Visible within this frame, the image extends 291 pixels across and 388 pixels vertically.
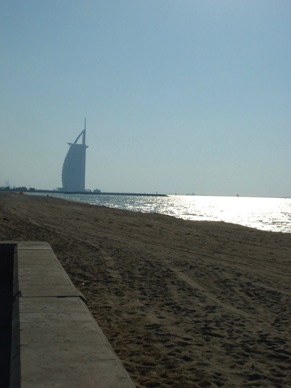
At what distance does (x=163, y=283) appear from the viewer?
950 centimetres

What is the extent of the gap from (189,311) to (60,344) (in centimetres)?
342

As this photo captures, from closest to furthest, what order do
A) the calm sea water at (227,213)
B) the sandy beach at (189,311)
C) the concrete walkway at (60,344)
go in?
the concrete walkway at (60,344) < the sandy beach at (189,311) < the calm sea water at (227,213)

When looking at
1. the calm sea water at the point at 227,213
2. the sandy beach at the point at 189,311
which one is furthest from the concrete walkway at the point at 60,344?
the calm sea water at the point at 227,213

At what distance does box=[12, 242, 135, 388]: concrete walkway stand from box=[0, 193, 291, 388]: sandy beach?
55cm

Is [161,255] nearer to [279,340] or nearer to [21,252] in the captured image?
[21,252]

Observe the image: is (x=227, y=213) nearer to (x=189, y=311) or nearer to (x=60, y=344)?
(x=189, y=311)

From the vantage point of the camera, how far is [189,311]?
7.36 m

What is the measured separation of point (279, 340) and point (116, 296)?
304 centimetres

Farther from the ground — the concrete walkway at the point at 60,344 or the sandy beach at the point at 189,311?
the concrete walkway at the point at 60,344

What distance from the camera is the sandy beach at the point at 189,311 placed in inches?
192

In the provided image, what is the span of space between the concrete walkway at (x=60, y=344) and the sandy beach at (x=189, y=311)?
0.55 m

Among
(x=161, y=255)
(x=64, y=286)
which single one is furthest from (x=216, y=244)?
(x=64, y=286)

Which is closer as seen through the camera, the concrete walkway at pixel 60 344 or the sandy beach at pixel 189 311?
the concrete walkway at pixel 60 344

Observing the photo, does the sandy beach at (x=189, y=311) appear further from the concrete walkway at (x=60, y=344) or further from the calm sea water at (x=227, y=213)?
the calm sea water at (x=227, y=213)
